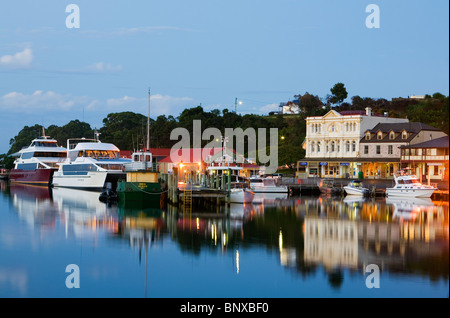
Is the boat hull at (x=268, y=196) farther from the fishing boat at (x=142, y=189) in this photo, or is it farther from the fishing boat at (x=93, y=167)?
the fishing boat at (x=93, y=167)

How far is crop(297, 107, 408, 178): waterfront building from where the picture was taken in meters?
86.2

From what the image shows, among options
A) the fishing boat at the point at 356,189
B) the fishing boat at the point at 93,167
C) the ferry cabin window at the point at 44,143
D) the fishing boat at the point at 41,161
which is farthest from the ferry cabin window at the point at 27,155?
the fishing boat at the point at 356,189

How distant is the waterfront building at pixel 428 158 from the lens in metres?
71.8

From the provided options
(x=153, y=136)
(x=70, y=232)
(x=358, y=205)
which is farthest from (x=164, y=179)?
(x=153, y=136)

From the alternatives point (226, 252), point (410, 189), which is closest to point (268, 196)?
point (410, 189)

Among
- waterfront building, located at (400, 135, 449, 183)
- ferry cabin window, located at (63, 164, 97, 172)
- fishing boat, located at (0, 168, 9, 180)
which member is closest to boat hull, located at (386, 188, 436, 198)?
waterfront building, located at (400, 135, 449, 183)

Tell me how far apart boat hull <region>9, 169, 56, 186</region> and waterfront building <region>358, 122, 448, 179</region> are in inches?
1778

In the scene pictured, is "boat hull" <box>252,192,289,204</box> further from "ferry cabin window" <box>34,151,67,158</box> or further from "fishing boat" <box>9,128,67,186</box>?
"ferry cabin window" <box>34,151,67,158</box>

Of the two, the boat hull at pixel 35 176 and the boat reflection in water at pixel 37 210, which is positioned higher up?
the boat hull at pixel 35 176

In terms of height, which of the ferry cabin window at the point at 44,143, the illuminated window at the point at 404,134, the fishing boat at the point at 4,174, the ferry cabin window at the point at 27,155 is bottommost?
the fishing boat at the point at 4,174

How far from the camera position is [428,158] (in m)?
73.9

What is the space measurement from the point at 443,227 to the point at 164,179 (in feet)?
96.5

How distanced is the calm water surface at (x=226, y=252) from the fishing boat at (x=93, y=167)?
21.5m
